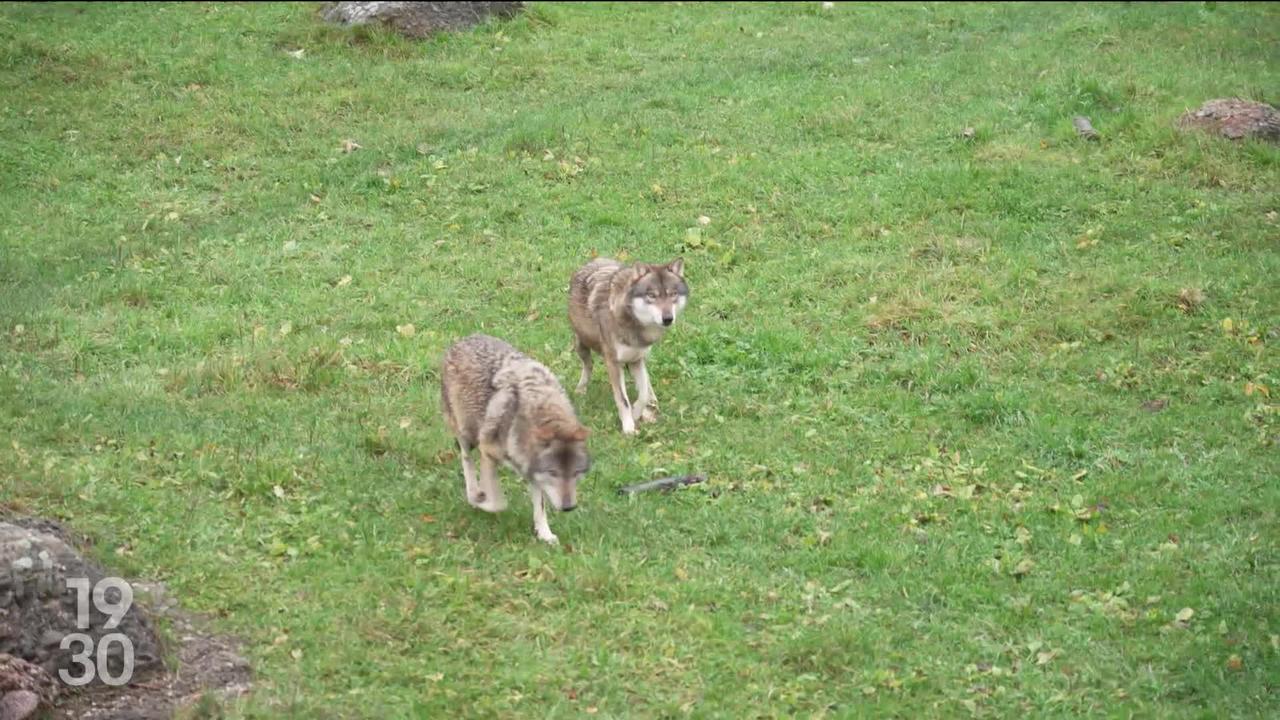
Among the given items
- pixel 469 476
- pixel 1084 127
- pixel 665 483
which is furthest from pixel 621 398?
pixel 1084 127

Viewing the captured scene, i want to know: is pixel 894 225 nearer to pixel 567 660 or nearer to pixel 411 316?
pixel 411 316

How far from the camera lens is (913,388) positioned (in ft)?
40.6

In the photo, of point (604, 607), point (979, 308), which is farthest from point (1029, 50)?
point (604, 607)

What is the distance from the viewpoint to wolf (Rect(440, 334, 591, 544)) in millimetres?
9078

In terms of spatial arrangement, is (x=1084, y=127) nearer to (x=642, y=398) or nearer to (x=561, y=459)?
(x=642, y=398)

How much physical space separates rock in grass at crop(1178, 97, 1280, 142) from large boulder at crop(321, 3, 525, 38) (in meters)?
10.5

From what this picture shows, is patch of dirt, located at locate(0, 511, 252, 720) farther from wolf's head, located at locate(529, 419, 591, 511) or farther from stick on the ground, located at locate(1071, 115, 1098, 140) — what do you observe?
stick on the ground, located at locate(1071, 115, 1098, 140)

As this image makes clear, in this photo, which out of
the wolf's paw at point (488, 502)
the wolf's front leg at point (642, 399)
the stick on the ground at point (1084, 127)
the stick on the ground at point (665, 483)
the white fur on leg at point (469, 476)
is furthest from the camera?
the stick on the ground at point (1084, 127)

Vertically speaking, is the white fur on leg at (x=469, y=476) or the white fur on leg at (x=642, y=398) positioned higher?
the white fur on leg at (x=469, y=476)

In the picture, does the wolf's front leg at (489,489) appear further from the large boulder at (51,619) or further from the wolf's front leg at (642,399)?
the large boulder at (51,619)

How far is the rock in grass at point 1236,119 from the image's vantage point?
1688 centimetres

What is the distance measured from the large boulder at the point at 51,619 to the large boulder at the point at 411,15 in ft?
47.7

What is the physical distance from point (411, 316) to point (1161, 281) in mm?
7129

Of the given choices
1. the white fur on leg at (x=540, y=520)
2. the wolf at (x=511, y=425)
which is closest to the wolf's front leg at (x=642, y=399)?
the wolf at (x=511, y=425)
